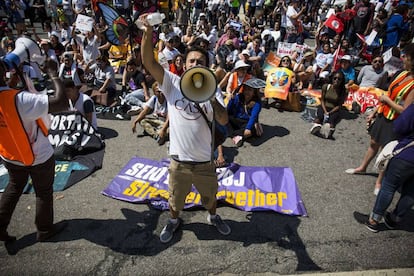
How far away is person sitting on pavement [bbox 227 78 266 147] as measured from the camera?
5426mm

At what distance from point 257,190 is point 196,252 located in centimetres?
136

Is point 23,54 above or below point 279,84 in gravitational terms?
above

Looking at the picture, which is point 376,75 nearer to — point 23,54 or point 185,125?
point 185,125

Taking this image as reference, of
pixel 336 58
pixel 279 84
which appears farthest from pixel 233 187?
pixel 336 58

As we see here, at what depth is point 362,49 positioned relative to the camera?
9.79 metres

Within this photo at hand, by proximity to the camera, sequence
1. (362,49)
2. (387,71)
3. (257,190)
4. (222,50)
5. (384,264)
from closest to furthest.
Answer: (384,264) → (257,190) → (387,71) → (222,50) → (362,49)

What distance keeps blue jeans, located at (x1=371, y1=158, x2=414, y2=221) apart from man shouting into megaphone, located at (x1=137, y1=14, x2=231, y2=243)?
1.86 metres

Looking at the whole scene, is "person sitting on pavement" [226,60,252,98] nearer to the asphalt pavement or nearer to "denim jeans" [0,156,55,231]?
the asphalt pavement

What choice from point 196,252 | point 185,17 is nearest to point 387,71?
point 196,252

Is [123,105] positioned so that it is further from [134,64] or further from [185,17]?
[185,17]

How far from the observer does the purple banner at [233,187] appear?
3737 millimetres

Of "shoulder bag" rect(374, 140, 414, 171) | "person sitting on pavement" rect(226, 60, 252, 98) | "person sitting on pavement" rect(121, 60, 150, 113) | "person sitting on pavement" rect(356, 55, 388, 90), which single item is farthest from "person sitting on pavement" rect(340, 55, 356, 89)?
"person sitting on pavement" rect(121, 60, 150, 113)

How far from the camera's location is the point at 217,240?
3209 millimetres

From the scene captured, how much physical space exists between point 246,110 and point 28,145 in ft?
12.7
